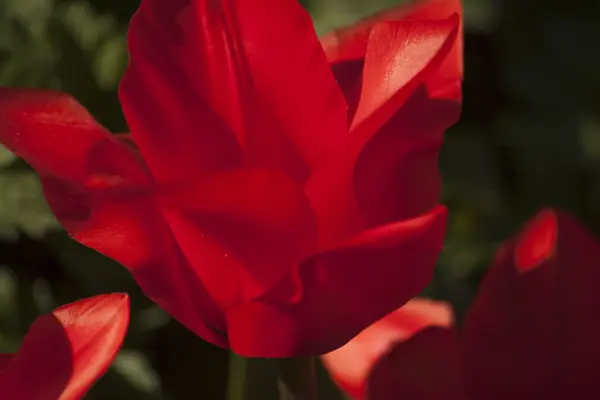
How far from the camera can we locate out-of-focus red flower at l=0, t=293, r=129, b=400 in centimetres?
45

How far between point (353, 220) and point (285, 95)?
58 millimetres

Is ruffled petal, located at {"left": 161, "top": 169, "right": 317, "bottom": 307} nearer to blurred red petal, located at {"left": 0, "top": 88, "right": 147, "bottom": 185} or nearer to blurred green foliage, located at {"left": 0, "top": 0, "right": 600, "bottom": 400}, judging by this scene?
blurred red petal, located at {"left": 0, "top": 88, "right": 147, "bottom": 185}

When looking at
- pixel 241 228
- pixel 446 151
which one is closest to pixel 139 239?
pixel 241 228

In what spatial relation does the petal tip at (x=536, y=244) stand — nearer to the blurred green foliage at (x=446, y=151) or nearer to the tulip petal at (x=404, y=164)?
the tulip petal at (x=404, y=164)

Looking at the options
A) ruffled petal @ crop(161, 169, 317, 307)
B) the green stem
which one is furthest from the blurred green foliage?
ruffled petal @ crop(161, 169, 317, 307)

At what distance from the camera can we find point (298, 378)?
52cm

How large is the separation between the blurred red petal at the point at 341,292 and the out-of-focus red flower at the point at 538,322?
3 centimetres

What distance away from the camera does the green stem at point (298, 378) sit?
0.52 m

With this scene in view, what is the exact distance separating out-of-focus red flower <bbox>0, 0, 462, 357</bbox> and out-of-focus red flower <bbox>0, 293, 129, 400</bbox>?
0.05 m

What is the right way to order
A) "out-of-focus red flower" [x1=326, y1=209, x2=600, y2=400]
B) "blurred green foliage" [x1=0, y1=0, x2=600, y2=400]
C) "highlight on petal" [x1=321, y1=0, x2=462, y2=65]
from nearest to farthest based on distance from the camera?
1. "out-of-focus red flower" [x1=326, y1=209, x2=600, y2=400]
2. "highlight on petal" [x1=321, y1=0, x2=462, y2=65]
3. "blurred green foliage" [x1=0, y1=0, x2=600, y2=400]

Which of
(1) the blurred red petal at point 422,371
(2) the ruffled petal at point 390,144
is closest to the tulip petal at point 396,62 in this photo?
(2) the ruffled petal at point 390,144

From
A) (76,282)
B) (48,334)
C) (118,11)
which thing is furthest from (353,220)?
(118,11)

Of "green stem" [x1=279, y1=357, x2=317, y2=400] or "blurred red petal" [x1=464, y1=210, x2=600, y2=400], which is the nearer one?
"blurred red petal" [x1=464, y1=210, x2=600, y2=400]

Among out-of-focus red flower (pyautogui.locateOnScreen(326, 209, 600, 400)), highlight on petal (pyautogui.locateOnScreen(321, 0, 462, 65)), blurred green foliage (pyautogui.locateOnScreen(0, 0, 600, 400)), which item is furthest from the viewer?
Answer: blurred green foliage (pyautogui.locateOnScreen(0, 0, 600, 400))
